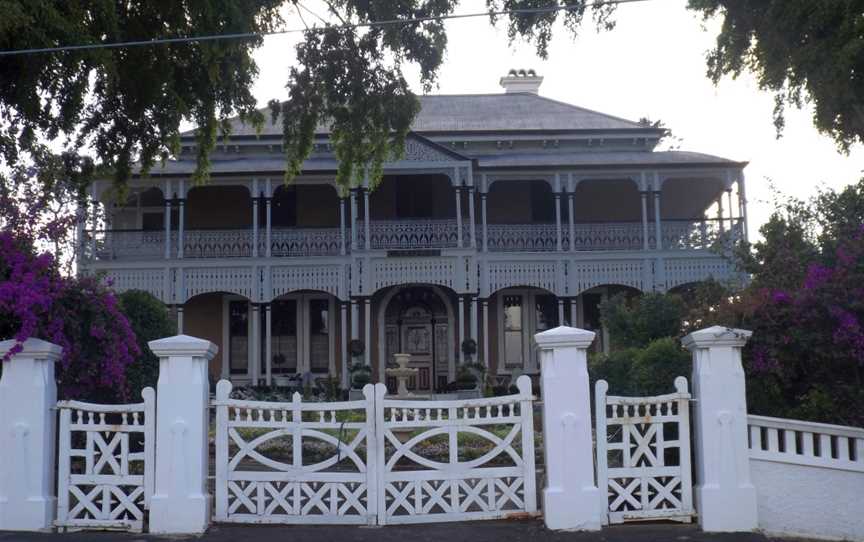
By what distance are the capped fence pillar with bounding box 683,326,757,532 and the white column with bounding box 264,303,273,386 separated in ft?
47.8

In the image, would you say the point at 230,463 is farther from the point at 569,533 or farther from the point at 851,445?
the point at 851,445

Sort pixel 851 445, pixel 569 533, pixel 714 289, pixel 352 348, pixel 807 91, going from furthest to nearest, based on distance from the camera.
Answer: pixel 352 348
pixel 807 91
pixel 714 289
pixel 851 445
pixel 569 533

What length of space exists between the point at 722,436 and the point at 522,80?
2342 centimetres

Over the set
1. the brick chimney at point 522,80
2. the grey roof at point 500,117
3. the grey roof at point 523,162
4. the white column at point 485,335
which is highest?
the brick chimney at point 522,80

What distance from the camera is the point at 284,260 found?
71.3ft

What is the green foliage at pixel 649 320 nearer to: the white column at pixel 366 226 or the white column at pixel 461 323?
the white column at pixel 461 323

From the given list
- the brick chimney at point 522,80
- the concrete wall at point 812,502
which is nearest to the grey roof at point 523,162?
the brick chimney at point 522,80

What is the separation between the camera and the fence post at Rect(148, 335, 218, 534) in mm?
7484

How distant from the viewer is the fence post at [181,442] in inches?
295

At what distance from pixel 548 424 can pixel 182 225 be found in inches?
617

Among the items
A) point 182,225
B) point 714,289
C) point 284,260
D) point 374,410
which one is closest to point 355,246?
point 284,260

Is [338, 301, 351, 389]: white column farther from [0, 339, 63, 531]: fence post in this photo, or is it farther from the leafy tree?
[0, 339, 63, 531]: fence post

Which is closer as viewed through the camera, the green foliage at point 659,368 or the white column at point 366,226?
the green foliage at point 659,368

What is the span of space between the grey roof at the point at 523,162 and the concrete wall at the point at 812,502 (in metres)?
14.9
